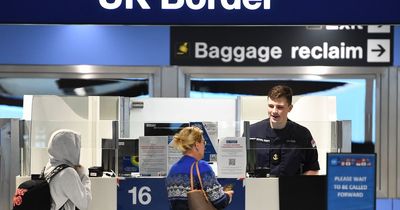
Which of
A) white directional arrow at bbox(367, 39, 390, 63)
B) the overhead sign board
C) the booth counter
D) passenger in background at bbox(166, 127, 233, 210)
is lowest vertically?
the booth counter

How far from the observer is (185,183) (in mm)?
4496

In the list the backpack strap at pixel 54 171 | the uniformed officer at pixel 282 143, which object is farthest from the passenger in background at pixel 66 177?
the uniformed officer at pixel 282 143

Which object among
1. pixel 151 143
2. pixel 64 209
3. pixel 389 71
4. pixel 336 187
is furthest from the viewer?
pixel 389 71

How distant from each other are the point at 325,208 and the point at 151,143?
4.47ft

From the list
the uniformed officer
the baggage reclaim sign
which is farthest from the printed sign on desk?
the baggage reclaim sign

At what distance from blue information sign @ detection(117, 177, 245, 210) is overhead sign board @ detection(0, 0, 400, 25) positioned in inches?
99.6

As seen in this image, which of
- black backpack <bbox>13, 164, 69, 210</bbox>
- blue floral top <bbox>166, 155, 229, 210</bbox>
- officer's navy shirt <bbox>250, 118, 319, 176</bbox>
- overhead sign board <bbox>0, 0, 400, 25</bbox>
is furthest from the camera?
officer's navy shirt <bbox>250, 118, 319, 176</bbox>

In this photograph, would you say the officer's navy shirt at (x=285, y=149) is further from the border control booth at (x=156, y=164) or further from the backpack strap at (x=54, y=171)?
the backpack strap at (x=54, y=171)

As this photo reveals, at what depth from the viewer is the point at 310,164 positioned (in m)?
5.36

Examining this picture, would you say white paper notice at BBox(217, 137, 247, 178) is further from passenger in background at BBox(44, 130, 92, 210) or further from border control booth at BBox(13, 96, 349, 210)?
passenger in background at BBox(44, 130, 92, 210)

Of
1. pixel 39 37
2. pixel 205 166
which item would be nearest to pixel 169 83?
pixel 39 37

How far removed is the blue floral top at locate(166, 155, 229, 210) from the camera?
450cm

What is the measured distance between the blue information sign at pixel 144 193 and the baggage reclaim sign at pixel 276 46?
2.48m

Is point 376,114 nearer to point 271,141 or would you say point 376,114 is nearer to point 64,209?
point 271,141
